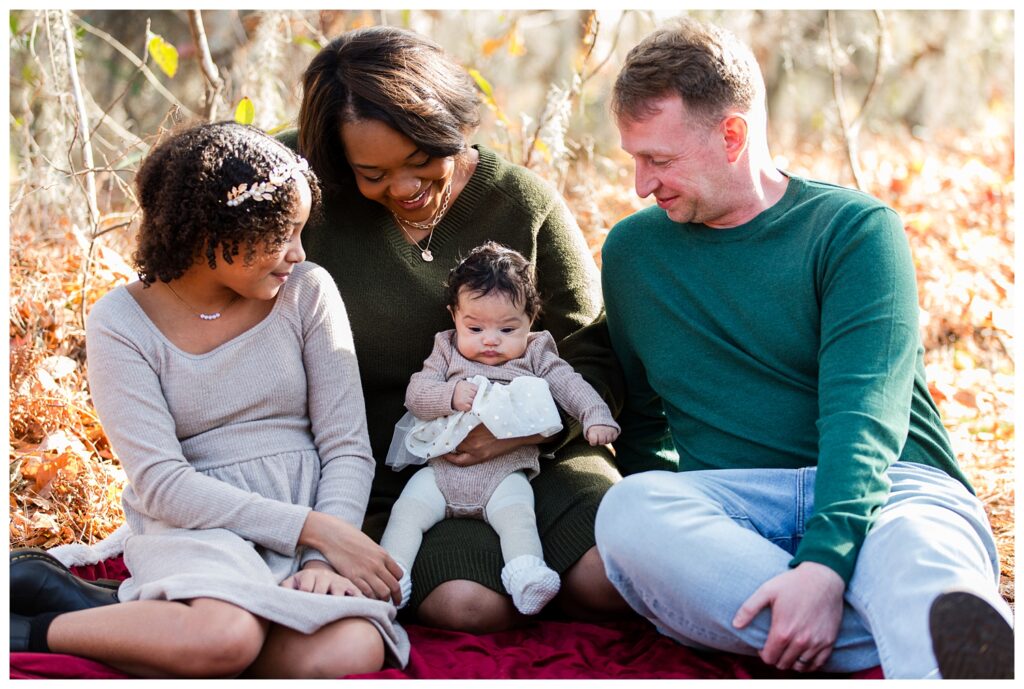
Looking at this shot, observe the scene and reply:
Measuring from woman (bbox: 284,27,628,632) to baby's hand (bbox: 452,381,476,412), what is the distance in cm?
8

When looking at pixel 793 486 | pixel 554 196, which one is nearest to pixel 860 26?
pixel 554 196

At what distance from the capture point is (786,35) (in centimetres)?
862

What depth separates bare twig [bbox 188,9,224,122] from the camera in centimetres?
420

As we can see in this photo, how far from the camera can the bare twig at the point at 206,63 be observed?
165 inches

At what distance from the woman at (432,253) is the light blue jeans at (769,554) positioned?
1.03 feet

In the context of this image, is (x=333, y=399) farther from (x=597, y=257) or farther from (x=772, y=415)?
(x=597, y=257)

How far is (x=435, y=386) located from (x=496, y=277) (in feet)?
1.05

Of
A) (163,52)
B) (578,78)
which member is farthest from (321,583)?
(578,78)

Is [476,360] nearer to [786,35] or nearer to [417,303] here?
[417,303]

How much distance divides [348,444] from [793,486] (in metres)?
1.04

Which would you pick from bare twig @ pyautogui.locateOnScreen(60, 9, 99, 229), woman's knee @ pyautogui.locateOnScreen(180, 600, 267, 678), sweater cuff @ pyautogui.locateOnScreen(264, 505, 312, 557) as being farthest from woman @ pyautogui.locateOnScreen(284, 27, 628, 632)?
bare twig @ pyautogui.locateOnScreen(60, 9, 99, 229)

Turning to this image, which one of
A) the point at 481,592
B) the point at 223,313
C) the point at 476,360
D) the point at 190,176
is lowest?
the point at 481,592

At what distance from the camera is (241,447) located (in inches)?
97.0

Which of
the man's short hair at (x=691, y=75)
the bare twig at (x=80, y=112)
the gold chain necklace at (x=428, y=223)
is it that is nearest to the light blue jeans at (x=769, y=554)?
the man's short hair at (x=691, y=75)
